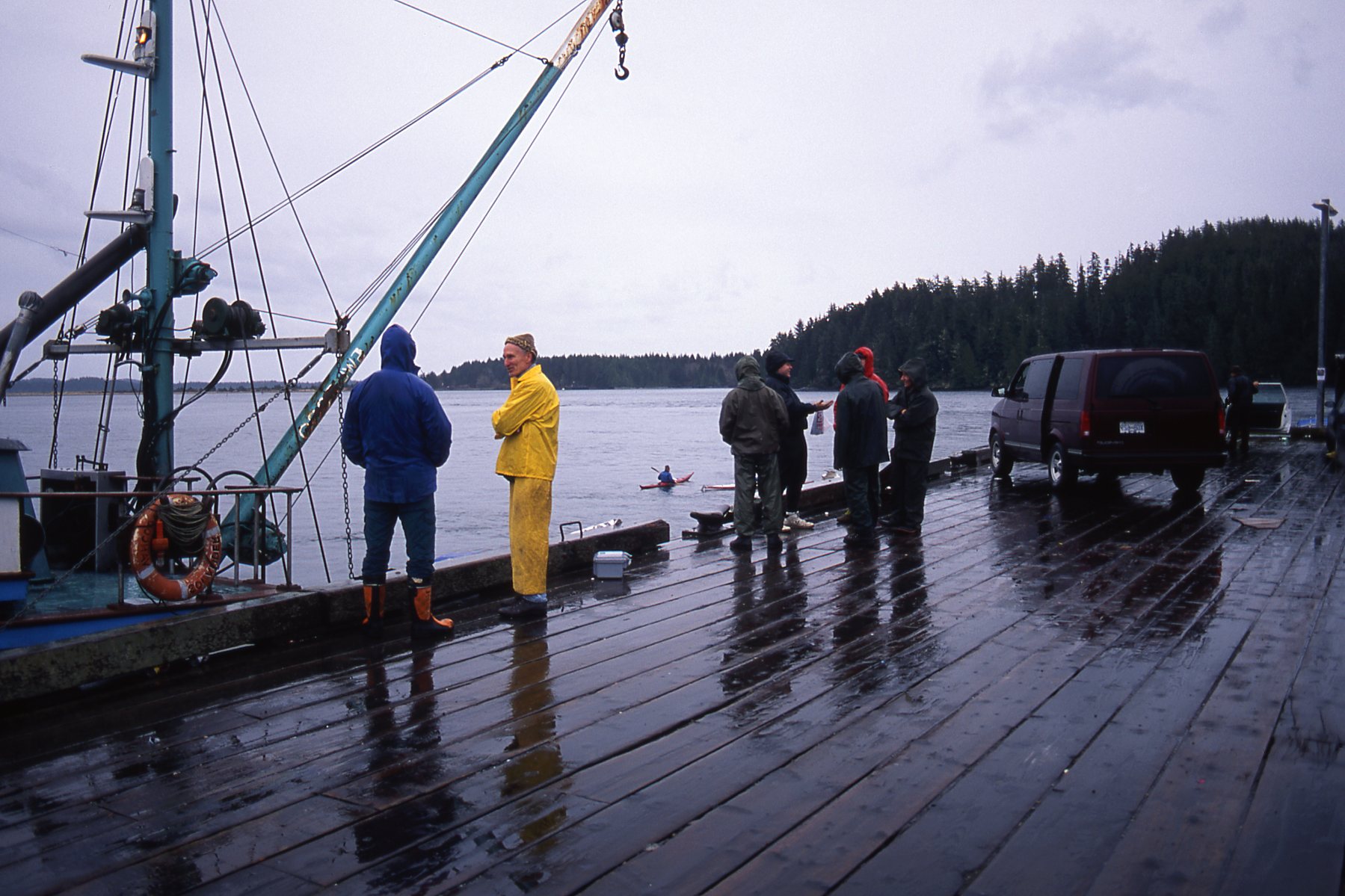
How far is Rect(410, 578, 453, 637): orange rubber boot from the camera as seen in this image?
5.53 m

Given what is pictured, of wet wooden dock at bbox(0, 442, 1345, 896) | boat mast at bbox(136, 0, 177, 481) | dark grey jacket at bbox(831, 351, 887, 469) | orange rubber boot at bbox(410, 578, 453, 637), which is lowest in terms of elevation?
wet wooden dock at bbox(0, 442, 1345, 896)

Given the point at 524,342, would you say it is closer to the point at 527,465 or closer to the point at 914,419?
the point at 527,465

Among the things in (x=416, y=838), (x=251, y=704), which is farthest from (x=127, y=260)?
(x=416, y=838)

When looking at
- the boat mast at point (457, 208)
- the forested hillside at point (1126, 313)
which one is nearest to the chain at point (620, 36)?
the boat mast at point (457, 208)

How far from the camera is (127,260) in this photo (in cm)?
997

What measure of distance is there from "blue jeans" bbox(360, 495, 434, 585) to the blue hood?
2.55 feet

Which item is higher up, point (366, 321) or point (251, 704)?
point (366, 321)

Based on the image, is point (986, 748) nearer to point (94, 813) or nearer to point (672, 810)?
point (672, 810)

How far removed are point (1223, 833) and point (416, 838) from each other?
7.84 ft

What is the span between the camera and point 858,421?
30.8 feet

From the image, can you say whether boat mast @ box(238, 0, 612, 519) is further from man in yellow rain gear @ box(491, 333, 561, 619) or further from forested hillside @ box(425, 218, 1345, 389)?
forested hillside @ box(425, 218, 1345, 389)

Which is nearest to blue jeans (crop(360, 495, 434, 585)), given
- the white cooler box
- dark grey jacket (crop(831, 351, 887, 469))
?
the white cooler box

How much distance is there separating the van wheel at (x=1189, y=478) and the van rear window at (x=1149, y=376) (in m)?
0.94

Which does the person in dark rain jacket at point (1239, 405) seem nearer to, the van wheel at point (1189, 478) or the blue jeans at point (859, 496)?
the van wheel at point (1189, 478)
